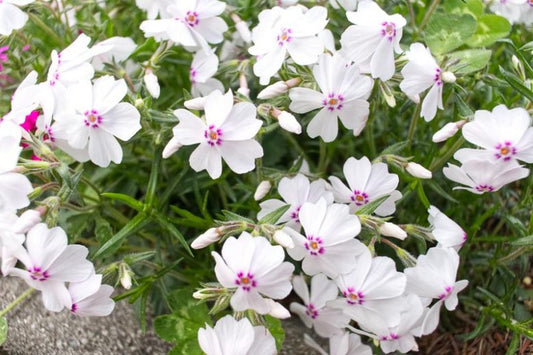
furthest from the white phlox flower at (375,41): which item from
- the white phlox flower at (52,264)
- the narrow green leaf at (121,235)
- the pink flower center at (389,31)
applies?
the white phlox flower at (52,264)

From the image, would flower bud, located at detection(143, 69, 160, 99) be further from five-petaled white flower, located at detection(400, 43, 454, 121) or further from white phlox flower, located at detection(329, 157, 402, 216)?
five-petaled white flower, located at detection(400, 43, 454, 121)

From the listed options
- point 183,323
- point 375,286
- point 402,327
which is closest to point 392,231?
point 375,286

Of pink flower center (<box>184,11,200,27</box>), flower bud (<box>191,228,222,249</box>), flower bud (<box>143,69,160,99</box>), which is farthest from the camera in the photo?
pink flower center (<box>184,11,200,27</box>)

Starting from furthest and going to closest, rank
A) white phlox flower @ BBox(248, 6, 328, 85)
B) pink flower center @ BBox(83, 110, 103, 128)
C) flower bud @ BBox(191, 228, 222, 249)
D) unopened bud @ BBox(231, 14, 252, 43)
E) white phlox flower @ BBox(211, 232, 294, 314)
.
→ unopened bud @ BBox(231, 14, 252, 43) < white phlox flower @ BBox(248, 6, 328, 85) < pink flower center @ BBox(83, 110, 103, 128) < flower bud @ BBox(191, 228, 222, 249) < white phlox flower @ BBox(211, 232, 294, 314)

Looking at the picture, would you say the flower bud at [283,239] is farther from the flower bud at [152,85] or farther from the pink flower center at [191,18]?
the pink flower center at [191,18]

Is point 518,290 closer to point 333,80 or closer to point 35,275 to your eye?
point 333,80

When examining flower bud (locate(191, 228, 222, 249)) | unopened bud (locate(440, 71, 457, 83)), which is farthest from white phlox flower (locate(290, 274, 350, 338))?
Result: unopened bud (locate(440, 71, 457, 83))

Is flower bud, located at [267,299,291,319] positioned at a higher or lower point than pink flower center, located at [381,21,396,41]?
lower

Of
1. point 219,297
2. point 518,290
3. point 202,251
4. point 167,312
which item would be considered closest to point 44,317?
point 167,312
